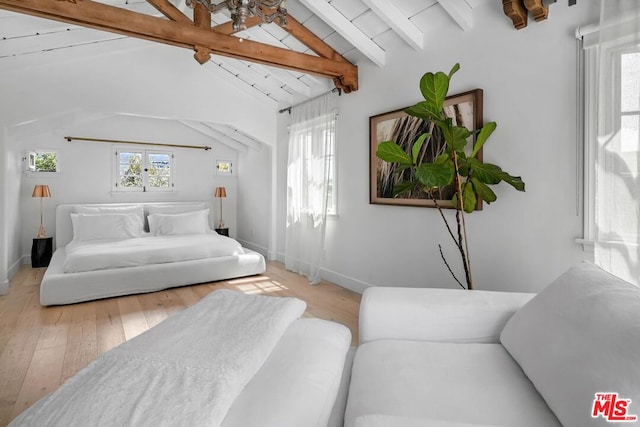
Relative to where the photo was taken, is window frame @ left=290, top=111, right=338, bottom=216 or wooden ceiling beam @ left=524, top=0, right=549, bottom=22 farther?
window frame @ left=290, top=111, right=338, bottom=216

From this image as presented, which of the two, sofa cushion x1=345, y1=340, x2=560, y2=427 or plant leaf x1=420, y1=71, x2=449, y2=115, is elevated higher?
plant leaf x1=420, y1=71, x2=449, y2=115

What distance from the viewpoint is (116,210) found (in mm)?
5082

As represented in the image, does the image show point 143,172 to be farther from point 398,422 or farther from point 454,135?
point 398,422

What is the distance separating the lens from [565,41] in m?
2.04

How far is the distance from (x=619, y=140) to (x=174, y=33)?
10.7 feet

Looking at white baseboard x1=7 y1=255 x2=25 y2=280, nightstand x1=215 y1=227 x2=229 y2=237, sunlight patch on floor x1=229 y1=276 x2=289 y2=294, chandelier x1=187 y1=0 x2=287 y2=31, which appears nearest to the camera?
chandelier x1=187 y1=0 x2=287 y2=31

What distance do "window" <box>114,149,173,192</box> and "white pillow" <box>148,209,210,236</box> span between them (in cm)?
97

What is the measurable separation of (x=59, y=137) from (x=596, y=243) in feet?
21.7

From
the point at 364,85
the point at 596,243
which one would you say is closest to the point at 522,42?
the point at 596,243

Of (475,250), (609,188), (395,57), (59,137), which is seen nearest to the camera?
(609,188)

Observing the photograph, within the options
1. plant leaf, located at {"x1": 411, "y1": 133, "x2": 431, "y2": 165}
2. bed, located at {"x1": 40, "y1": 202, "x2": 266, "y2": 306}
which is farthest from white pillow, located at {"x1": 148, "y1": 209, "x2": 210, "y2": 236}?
plant leaf, located at {"x1": 411, "y1": 133, "x2": 431, "y2": 165}

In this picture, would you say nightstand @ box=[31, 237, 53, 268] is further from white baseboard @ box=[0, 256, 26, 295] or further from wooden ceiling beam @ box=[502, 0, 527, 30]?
wooden ceiling beam @ box=[502, 0, 527, 30]

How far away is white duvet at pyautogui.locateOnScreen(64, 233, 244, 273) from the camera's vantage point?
11.6 ft

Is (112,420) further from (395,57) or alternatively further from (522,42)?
(395,57)
